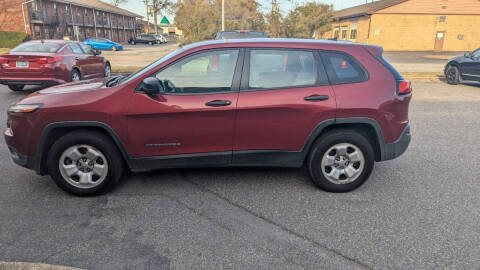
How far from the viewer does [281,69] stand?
3668 millimetres

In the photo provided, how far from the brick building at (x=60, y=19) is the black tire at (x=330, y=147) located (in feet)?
141

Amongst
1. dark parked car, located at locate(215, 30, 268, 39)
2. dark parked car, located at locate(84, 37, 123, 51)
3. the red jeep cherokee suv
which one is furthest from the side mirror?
dark parked car, located at locate(84, 37, 123, 51)

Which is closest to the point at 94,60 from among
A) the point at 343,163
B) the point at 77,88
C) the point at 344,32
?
the point at 77,88

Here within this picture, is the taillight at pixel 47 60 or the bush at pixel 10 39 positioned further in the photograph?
the bush at pixel 10 39

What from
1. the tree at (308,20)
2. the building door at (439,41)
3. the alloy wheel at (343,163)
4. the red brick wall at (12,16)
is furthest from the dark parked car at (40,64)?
the building door at (439,41)

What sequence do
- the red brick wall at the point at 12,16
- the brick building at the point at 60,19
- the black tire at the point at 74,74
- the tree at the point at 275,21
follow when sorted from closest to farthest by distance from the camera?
the black tire at the point at 74,74, the tree at the point at 275,21, the red brick wall at the point at 12,16, the brick building at the point at 60,19

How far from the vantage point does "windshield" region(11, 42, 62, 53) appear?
927 cm

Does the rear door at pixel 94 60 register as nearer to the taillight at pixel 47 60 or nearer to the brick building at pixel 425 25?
the taillight at pixel 47 60

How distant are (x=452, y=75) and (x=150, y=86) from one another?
13.2 m

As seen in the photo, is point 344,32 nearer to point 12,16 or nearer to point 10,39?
point 10,39

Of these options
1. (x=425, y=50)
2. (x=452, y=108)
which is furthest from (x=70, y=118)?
(x=425, y=50)

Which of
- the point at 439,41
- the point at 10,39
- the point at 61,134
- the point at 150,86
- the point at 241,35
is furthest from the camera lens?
the point at 439,41

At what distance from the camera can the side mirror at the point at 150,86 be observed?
11.1 ft

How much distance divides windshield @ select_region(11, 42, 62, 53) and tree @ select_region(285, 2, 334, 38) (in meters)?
23.1
